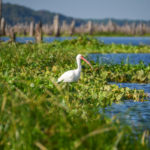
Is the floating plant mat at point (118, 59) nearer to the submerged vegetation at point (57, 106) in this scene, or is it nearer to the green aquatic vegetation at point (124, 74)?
the green aquatic vegetation at point (124, 74)

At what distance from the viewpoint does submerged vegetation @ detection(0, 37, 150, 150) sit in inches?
163

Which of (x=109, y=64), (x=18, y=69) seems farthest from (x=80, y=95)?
(x=109, y=64)

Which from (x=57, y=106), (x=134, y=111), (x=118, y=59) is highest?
(x=57, y=106)

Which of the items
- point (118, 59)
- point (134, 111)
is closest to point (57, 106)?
point (134, 111)

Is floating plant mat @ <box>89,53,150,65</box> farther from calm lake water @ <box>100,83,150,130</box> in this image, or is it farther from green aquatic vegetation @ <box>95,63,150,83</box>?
calm lake water @ <box>100,83,150,130</box>

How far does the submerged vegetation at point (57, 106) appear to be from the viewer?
4.13 meters

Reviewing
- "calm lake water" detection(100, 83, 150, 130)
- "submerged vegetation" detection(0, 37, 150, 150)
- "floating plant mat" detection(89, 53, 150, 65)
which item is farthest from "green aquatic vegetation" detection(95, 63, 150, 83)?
"calm lake water" detection(100, 83, 150, 130)

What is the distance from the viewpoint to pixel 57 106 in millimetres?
6016

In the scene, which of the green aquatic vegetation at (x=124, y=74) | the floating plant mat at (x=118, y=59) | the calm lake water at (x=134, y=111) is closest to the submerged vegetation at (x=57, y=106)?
the green aquatic vegetation at (x=124, y=74)

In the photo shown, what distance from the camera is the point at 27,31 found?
6250 centimetres

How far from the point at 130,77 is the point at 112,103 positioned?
393cm

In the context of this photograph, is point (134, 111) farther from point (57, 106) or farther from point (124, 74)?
point (124, 74)

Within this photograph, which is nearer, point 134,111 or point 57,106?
point 57,106

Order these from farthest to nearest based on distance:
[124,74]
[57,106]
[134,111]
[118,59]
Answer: [118,59] < [124,74] < [134,111] < [57,106]
